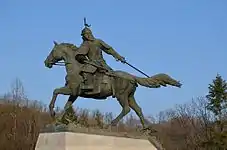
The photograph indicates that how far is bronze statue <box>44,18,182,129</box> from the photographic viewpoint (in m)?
14.5

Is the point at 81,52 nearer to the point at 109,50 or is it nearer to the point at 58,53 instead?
the point at 58,53

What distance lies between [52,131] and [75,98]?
147 cm

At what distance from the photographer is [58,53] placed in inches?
585

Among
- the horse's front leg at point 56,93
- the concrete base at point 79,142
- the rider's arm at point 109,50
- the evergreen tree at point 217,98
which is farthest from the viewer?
the evergreen tree at point 217,98

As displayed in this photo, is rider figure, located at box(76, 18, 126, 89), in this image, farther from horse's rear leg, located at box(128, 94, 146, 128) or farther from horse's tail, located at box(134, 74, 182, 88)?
horse's tail, located at box(134, 74, 182, 88)

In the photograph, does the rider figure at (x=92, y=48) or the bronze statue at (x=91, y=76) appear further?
the rider figure at (x=92, y=48)

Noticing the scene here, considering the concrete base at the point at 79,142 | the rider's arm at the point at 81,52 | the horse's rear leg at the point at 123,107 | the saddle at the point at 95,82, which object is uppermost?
the rider's arm at the point at 81,52

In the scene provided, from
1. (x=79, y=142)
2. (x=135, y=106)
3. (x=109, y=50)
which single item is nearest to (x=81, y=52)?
(x=109, y=50)

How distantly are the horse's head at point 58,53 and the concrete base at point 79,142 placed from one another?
Answer: 7.94 feet

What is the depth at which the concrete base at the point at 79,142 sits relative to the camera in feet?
43.2

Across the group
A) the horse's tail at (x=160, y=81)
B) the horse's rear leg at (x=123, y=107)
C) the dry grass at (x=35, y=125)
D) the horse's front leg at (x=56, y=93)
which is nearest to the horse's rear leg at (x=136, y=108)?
the horse's rear leg at (x=123, y=107)

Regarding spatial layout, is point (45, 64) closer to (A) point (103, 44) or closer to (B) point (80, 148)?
(A) point (103, 44)

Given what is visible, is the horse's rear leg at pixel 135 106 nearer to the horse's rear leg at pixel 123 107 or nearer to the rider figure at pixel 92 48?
the horse's rear leg at pixel 123 107

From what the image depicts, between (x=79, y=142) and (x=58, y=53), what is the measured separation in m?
3.05
